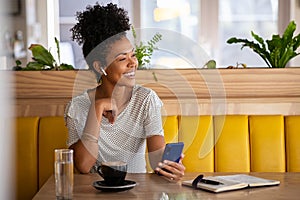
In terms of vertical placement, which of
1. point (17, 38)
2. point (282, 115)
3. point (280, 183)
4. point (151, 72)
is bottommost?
point (280, 183)

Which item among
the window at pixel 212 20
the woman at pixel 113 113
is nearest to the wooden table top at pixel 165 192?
the woman at pixel 113 113

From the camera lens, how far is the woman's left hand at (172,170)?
68.7 inches

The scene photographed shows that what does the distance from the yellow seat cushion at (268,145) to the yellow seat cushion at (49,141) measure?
0.71 metres

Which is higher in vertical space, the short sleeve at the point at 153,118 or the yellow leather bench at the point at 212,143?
the short sleeve at the point at 153,118

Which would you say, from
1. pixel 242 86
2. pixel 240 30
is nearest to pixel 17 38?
pixel 240 30

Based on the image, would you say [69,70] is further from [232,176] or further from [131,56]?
[232,176]

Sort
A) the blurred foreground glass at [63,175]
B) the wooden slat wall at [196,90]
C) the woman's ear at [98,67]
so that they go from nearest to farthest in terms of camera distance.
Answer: the blurred foreground glass at [63,175]
the woman's ear at [98,67]
the wooden slat wall at [196,90]

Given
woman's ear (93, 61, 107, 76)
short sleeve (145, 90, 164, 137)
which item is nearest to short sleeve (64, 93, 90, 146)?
woman's ear (93, 61, 107, 76)

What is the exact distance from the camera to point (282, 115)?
7.50ft

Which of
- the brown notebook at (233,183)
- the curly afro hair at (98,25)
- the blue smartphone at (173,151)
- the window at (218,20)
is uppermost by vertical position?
the window at (218,20)

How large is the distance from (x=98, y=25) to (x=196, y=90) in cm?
48

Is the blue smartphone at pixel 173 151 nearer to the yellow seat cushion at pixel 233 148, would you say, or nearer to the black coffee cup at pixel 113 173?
the black coffee cup at pixel 113 173

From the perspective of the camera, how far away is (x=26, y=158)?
2262 millimetres

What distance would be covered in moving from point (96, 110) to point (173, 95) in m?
0.49
